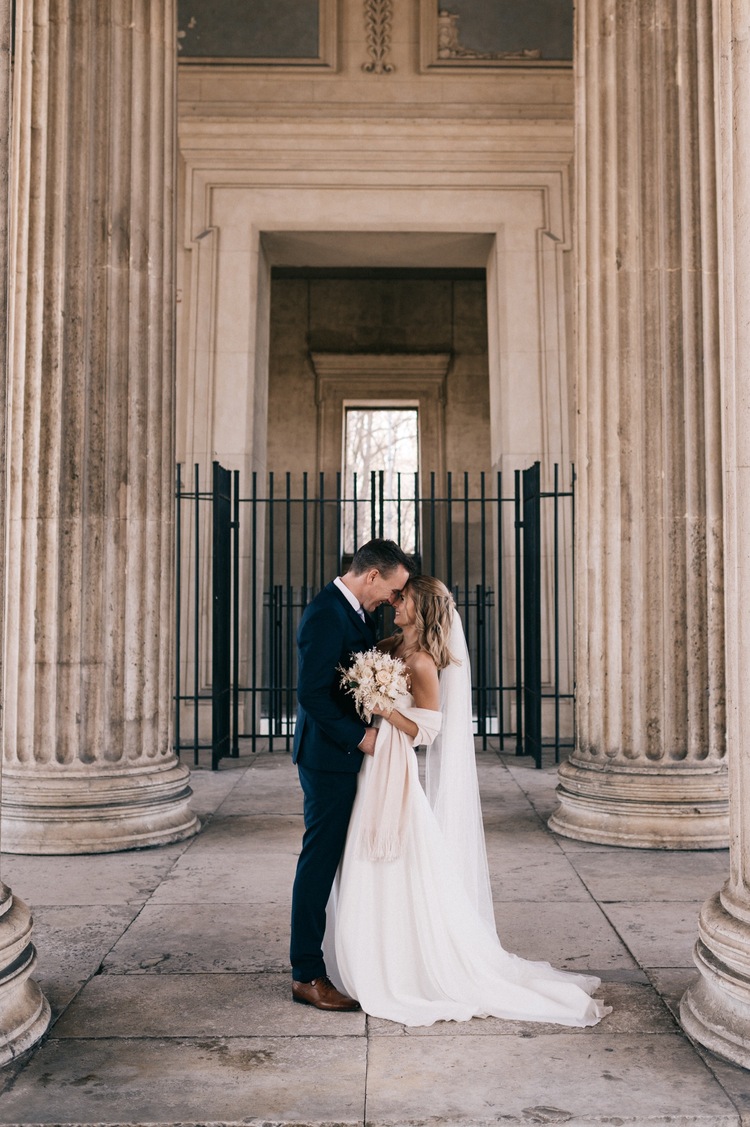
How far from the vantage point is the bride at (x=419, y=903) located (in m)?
4.62

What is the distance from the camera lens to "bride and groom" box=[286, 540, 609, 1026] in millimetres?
4672

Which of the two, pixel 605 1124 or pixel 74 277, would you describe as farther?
pixel 74 277

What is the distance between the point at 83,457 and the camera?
779 centimetres

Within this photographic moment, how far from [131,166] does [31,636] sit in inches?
141

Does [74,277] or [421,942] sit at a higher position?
[74,277]

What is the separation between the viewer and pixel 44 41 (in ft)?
25.6

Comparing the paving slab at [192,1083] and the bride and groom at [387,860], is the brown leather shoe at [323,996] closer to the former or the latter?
the bride and groom at [387,860]

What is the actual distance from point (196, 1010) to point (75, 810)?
3.26 m

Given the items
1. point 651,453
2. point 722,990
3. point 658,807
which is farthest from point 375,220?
point 722,990

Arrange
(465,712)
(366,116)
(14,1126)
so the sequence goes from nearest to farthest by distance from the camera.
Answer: (14,1126) → (465,712) → (366,116)

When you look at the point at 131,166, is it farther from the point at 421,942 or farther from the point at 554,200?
the point at 554,200

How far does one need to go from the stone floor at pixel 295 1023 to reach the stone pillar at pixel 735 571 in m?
0.22

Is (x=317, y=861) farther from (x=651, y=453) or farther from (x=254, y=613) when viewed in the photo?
(x=254, y=613)

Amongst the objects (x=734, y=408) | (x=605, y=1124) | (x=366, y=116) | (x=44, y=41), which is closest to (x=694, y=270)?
(x=734, y=408)
